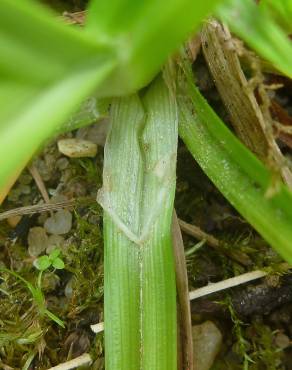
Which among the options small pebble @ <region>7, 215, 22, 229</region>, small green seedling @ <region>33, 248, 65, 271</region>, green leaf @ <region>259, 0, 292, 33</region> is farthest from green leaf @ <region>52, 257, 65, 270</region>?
green leaf @ <region>259, 0, 292, 33</region>

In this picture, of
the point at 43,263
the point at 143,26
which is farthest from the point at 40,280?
the point at 143,26

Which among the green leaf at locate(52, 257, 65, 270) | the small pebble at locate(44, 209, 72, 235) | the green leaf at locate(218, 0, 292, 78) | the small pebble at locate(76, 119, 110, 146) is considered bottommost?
the green leaf at locate(52, 257, 65, 270)

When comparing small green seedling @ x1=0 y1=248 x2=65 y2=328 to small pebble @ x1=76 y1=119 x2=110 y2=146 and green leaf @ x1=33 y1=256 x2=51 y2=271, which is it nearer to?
green leaf @ x1=33 y1=256 x2=51 y2=271

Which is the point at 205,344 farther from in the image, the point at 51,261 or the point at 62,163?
the point at 62,163

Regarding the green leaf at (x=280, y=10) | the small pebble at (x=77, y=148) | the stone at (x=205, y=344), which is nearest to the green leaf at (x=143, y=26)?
the green leaf at (x=280, y=10)

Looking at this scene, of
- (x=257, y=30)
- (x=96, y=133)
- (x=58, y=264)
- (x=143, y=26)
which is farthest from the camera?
(x=96, y=133)

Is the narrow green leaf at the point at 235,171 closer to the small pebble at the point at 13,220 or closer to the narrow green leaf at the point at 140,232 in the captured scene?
the narrow green leaf at the point at 140,232
